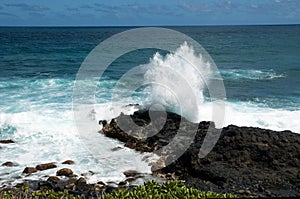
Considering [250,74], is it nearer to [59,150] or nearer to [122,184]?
[59,150]

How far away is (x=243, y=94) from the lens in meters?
22.9

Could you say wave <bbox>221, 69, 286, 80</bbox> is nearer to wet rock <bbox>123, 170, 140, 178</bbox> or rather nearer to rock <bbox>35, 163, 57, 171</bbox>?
wet rock <bbox>123, 170, 140, 178</bbox>

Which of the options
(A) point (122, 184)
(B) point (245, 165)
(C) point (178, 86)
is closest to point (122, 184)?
(A) point (122, 184)

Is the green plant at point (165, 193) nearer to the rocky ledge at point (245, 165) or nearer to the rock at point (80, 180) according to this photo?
the rocky ledge at point (245, 165)

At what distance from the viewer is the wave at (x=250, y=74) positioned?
2981cm

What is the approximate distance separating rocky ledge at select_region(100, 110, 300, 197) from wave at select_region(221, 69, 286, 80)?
60.5 feet

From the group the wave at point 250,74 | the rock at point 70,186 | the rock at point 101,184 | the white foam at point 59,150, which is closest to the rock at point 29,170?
the white foam at point 59,150

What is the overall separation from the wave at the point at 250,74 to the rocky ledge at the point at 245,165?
60.5 feet

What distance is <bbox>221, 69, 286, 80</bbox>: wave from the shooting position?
29812 mm

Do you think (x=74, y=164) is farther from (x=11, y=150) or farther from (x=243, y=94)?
(x=243, y=94)

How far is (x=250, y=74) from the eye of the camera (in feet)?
104

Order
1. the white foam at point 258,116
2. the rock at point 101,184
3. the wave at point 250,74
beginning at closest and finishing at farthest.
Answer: the rock at point 101,184 → the white foam at point 258,116 → the wave at point 250,74

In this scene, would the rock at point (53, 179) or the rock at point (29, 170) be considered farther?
the rock at point (29, 170)

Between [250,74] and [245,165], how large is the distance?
22.0 metres
